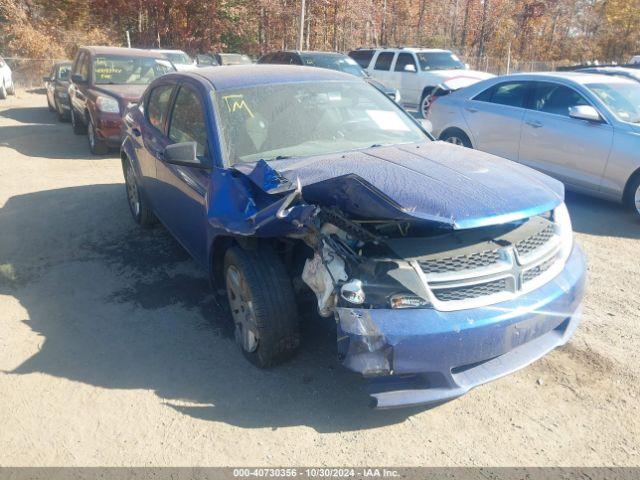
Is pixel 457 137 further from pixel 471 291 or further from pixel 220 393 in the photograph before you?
pixel 220 393

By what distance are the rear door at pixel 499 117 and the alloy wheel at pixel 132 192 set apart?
4842mm

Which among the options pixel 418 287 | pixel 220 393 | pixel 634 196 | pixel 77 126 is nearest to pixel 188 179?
pixel 220 393

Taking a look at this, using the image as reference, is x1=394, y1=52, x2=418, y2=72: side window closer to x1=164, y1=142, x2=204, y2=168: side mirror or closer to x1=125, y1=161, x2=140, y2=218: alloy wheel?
x1=125, y1=161, x2=140, y2=218: alloy wheel

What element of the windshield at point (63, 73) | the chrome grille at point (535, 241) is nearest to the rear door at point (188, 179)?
the chrome grille at point (535, 241)

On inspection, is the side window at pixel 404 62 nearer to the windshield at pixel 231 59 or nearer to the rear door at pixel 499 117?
the windshield at pixel 231 59

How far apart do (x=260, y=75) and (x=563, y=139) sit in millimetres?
4399

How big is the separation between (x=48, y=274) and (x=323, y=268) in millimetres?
3307

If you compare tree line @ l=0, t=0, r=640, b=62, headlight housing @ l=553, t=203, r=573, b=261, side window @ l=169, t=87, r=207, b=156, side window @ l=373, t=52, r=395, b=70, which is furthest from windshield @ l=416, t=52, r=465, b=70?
tree line @ l=0, t=0, r=640, b=62

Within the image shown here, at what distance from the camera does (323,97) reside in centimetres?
441

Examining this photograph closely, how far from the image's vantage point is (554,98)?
24.2ft

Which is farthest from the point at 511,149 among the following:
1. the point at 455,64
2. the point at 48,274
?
the point at 455,64

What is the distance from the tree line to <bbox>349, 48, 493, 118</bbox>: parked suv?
1598cm

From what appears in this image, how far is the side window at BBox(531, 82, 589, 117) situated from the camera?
23.4 feet

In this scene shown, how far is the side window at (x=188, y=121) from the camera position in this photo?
162 inches
